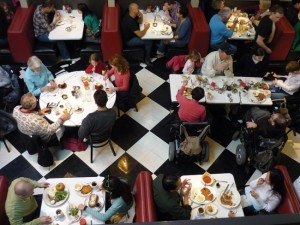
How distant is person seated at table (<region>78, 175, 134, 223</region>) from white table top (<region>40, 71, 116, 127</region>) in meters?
1.34

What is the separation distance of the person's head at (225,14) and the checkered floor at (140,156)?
5.75 ft

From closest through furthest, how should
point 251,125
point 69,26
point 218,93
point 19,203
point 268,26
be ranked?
point 19,203 < point 251,125 < point 218,93 < point 268,26 < point 69,26

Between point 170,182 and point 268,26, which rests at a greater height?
point 268,26

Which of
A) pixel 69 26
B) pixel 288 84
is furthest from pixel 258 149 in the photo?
pixel 69 26

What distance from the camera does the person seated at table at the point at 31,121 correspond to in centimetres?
400

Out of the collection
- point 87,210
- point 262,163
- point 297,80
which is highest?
point 297,80

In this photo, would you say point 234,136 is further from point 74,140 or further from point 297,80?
point 74,140

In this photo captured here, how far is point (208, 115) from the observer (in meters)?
Answer: 4.72

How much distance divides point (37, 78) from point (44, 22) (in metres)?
1.47

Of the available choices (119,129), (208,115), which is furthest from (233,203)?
(119,129)

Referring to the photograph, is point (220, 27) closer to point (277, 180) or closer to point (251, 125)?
point (251, 125)

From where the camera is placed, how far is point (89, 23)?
586 centimetres

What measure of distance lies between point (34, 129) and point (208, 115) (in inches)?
97.1

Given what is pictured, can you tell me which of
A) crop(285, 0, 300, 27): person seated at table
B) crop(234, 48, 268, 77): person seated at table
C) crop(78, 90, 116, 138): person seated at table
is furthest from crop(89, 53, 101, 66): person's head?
crop(285, 0, 300, 27): person seated at table
